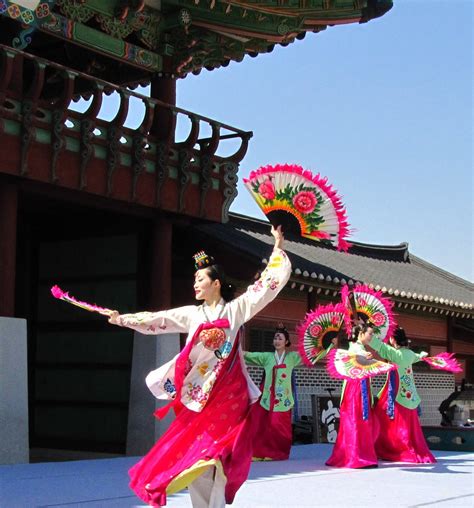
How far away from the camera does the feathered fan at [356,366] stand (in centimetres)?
1145

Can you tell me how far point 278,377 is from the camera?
12.8m

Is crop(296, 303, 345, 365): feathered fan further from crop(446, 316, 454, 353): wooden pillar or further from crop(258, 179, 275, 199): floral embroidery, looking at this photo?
crop(446, 316, 454, 353): wooden pillar

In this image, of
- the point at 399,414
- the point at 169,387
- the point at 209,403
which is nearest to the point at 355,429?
the point at 399,414

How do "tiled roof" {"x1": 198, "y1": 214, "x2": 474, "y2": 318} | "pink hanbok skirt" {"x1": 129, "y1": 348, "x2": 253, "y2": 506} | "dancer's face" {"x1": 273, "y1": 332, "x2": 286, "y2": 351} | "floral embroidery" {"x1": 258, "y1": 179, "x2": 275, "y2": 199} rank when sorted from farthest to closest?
1. "tiled roof" {"x1": 198, "y1": 214, "x2": 474, "y2": 318}
2. "dancer's face" {"x1": 273, "y1": 332, "x2": 286, "y2": 351}
3. "floral embroidery" {"x1": 258, "y1": 179, "x2": 275, "y2": 199}
4. "pink hanbok skirt" {"x1": 129, "y1": 348, "x2": 253, "y2": 506}

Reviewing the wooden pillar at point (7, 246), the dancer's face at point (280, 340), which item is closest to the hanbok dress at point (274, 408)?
the dancer's face at point (280, 340)

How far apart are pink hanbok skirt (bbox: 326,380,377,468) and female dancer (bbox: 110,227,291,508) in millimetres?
5073

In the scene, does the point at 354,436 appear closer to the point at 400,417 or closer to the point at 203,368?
the point at 400,417

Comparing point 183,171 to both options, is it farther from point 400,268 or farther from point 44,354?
point 400,268

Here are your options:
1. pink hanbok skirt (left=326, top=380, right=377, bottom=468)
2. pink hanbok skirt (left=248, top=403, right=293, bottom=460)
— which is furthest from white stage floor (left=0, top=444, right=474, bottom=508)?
pink hanbok skirt (left=248, top=403, right=293, bottom=460)

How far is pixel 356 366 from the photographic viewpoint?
37.8ft

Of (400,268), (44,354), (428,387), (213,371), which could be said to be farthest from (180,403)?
(400,268)

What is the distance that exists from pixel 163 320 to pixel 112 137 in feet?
19.4

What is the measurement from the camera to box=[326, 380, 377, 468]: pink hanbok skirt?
11211 millimetres

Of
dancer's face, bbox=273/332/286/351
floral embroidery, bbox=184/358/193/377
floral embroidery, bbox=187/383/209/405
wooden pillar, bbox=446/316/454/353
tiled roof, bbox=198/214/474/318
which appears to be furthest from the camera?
wooden pillar, bbox=446/316/454/353
